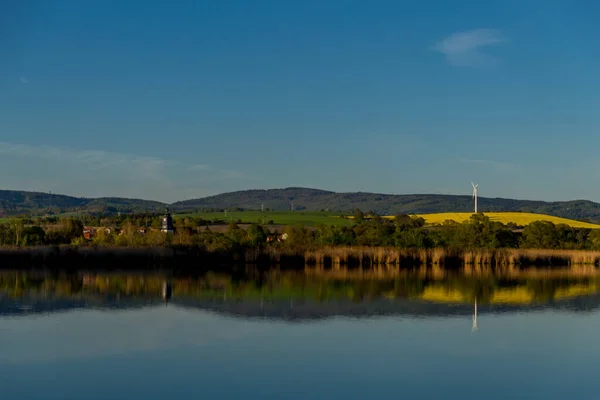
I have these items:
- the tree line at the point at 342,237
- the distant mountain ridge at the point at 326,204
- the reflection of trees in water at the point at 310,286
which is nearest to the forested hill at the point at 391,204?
the distant mountain ridge at the point at 326,204

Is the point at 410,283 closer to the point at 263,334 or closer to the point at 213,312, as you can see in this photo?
the point at 213,312

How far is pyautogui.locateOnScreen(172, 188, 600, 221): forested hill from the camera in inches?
6088

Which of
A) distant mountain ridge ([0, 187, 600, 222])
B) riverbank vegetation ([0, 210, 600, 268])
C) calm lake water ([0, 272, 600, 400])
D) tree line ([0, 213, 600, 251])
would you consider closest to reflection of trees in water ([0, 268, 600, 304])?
calm lake water ([0, 272, 600, 400])

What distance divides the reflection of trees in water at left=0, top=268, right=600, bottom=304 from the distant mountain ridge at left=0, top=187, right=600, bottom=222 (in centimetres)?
9423

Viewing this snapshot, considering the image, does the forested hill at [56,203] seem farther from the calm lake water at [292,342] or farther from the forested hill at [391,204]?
the calm lake water at [292,342]

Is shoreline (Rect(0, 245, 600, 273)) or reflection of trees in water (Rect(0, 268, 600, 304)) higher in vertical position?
shoreline (Rect(0, 245, 600, 273))

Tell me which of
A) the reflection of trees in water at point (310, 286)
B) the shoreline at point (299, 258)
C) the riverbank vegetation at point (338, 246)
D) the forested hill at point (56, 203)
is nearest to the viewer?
the reflection of trees in water at point (310, 286)

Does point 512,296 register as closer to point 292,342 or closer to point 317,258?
point 292,342

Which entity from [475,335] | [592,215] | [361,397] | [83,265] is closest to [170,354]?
[361,397]

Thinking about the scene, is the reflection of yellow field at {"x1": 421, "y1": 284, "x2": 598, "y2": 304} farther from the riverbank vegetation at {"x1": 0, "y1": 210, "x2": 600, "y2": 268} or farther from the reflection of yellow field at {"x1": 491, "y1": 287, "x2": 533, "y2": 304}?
the riverbank vegetation at {"x1": 0, "y1": 210, "x2": 600, "y2": 268}

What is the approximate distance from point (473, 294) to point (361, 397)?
48.8ft

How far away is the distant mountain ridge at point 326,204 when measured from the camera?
5527 inches

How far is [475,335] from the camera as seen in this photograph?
17484mm

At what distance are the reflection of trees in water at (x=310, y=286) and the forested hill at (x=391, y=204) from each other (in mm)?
111301
